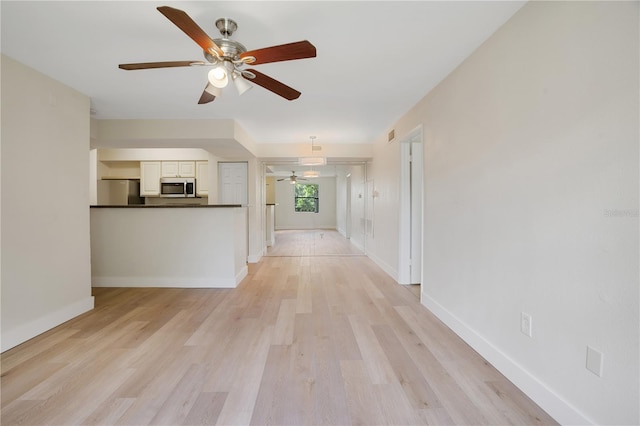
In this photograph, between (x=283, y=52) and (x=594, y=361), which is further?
(x=283, y=52)

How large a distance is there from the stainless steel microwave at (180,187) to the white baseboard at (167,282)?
7.77 ft

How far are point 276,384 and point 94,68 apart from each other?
3020 mm

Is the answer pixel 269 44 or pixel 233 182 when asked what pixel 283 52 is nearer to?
pixel 269 44

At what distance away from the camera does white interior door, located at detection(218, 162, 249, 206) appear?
579 cm

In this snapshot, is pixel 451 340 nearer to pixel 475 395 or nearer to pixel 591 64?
pixel 475 395

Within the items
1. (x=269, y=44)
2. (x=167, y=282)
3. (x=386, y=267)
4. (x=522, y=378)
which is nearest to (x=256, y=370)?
(x=522, y=378)

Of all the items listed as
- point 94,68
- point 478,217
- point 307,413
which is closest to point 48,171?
point 94,68

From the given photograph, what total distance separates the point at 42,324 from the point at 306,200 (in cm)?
982

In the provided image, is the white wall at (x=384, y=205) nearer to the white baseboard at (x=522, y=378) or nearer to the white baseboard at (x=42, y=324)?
the white baseboard at (x=522, y=378)

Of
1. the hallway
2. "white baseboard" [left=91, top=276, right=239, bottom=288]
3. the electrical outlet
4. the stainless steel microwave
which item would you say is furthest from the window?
Result: the electrical outlet

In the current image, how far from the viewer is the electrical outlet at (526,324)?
165 cm

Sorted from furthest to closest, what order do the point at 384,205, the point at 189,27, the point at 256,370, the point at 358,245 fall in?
1. the point at 358,245
2. the point at 384,205
3. the point at 256,370
4. the point at 189,27

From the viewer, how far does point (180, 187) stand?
5.88 metres

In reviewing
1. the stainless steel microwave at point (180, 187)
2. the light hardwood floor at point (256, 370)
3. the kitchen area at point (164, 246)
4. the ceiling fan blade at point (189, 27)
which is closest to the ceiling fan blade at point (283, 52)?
the ceiling fan blade at point (189, 27)
